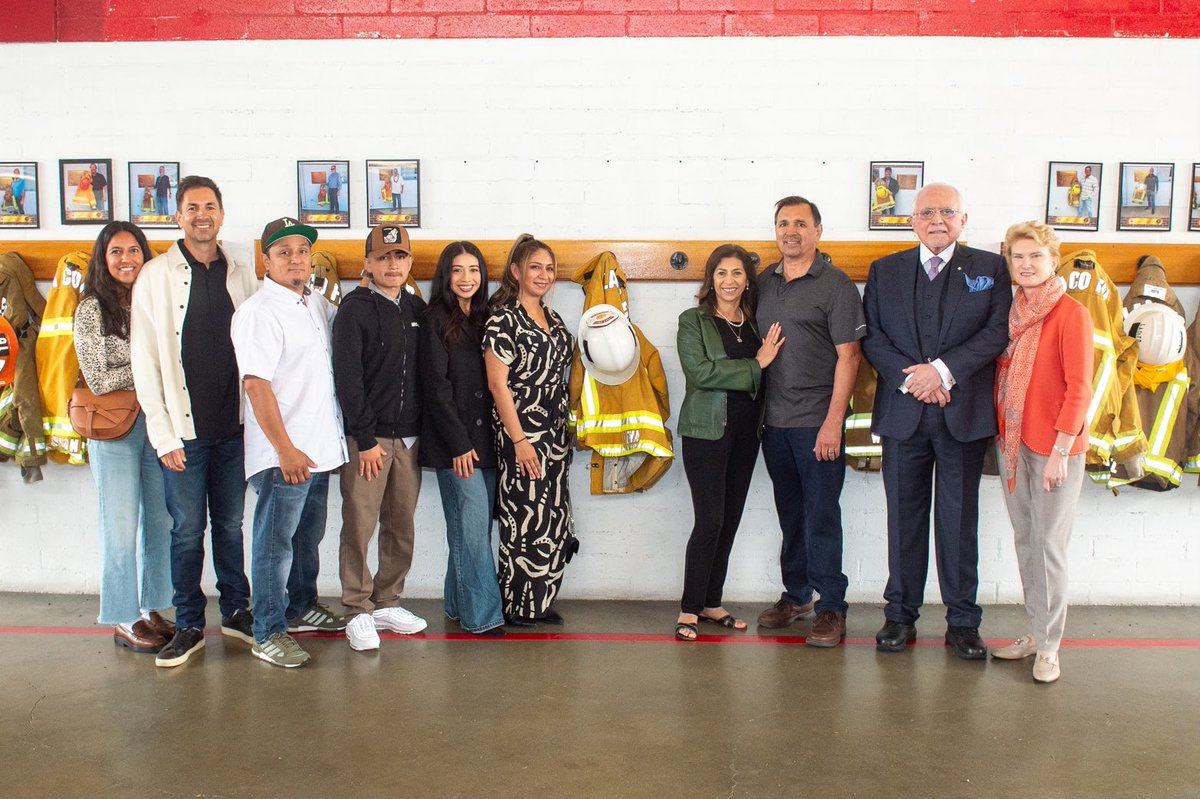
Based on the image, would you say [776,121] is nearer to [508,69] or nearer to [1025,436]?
[508,69]

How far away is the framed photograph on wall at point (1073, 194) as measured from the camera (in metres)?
4.30

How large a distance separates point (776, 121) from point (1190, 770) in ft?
9.85

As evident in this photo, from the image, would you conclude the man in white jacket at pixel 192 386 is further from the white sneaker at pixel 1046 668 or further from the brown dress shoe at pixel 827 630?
the white sneaker at pixel 1046 668

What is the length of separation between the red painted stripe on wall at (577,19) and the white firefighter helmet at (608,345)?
1.36 meters

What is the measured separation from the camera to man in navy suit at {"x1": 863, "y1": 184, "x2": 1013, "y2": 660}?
140 inches

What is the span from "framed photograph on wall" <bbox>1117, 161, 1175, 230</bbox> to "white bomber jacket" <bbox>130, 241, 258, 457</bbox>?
4.09 meters

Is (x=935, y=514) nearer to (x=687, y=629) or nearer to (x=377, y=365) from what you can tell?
(x=687, y=629)

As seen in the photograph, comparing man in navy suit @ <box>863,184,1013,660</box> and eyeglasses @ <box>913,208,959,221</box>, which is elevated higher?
eyeglasses @ <box>913,208,959,221</box>

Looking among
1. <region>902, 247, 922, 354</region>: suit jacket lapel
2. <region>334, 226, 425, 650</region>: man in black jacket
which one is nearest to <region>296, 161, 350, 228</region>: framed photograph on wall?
<region>334, 226, 425, 650</region>: man in black jacket

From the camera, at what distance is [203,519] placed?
3641mm

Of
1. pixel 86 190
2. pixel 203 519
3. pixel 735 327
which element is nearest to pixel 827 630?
pixel 735 327

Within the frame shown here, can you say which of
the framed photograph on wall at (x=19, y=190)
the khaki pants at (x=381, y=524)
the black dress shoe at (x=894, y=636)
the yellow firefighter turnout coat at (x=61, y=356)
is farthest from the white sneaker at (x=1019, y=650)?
the framed photograph on wall at (x=19, y=190)

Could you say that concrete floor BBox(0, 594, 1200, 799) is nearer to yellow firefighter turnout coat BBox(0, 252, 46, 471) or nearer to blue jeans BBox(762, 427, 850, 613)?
blue jeans BBox(762, 427, 850, 613)

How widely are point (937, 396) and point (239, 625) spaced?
9.53 feet
